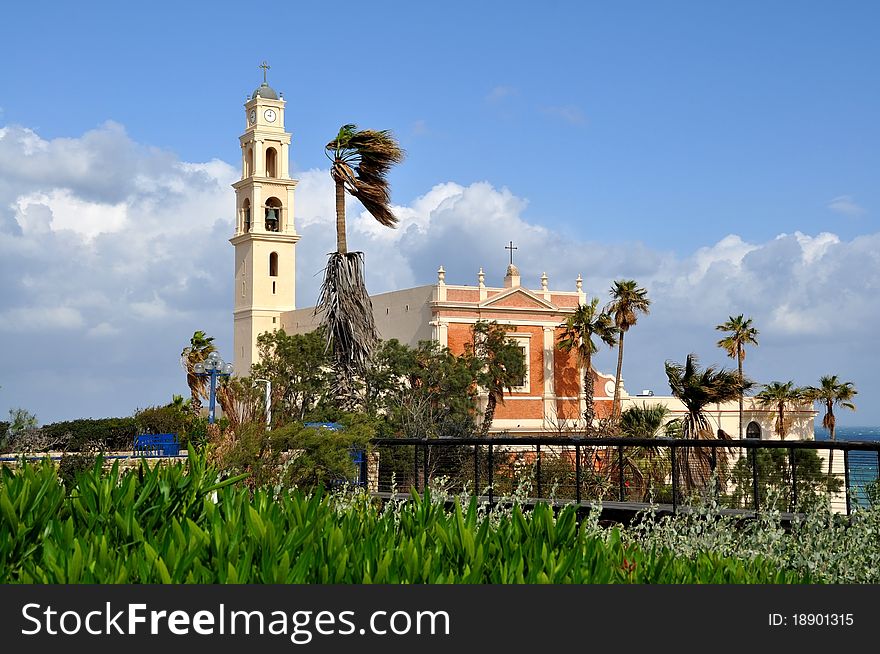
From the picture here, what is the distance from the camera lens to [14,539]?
4.87 meters

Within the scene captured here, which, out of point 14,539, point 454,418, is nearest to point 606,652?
point 14,539

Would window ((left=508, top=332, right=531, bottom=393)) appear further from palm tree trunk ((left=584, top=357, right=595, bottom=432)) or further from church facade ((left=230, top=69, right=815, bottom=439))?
palm tree trunk ((left=584, top=357, right=595, bottom=432))

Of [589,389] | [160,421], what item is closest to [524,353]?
[589,389]

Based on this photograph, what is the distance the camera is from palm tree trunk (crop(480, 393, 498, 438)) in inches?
1479

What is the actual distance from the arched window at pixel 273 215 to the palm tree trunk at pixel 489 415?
15.8 m

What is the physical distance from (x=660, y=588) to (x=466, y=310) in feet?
127

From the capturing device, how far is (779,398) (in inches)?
1857

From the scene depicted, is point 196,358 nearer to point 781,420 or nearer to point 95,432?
point 95,432

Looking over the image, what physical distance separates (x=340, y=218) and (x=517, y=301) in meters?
22.0

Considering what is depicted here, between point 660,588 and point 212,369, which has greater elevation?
point 212,369

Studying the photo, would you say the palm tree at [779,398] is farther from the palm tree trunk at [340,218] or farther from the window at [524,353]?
the palm tree trunk at [340,218]

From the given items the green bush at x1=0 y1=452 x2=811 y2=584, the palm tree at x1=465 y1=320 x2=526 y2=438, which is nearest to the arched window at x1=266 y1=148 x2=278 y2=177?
the palm tree at x1=465 y1=320 x2=526 y2=438

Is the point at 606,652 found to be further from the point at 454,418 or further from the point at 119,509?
the point at 454,418

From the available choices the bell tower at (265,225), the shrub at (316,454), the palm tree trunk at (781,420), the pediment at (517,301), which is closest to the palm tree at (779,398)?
the palm tree trunk at (781,420)
